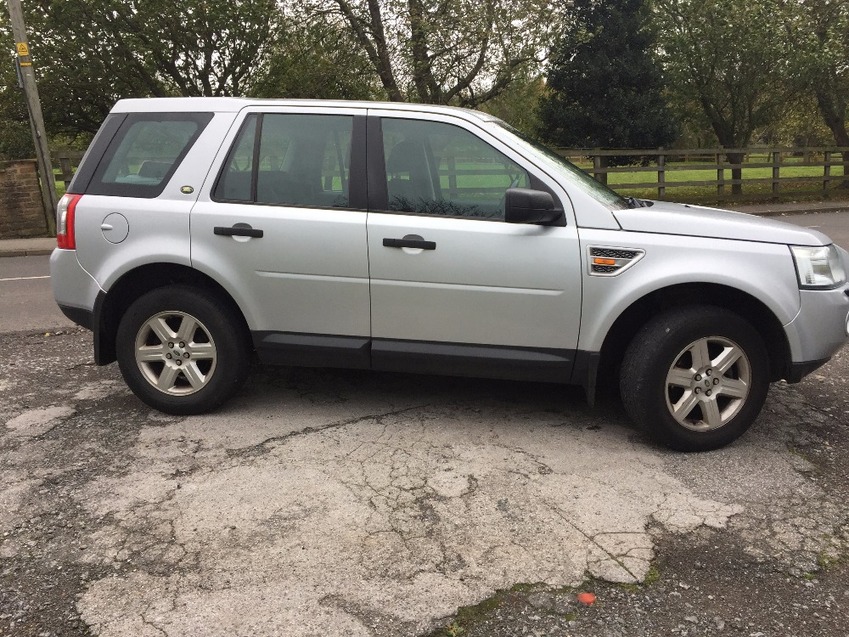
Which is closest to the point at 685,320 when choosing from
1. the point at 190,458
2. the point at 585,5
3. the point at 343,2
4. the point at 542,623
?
the point at 542,623

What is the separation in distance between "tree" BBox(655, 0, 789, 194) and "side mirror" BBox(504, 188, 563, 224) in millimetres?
16537

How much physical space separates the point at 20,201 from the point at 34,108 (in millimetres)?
2273

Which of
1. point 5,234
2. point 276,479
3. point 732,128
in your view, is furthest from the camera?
point 732,128

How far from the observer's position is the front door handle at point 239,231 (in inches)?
155

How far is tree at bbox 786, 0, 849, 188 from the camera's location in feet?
58.0

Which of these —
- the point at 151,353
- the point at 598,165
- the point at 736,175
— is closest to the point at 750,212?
the point at 736,175

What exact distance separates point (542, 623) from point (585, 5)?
62.1ft

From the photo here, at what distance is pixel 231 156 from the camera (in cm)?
407

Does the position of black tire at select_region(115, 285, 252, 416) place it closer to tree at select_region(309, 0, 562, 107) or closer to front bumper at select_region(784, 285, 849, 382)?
front bumper at select_region(784, 285, 849, 382)

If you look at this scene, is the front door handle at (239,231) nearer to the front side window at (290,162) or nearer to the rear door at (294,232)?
the rear door at (294,232)

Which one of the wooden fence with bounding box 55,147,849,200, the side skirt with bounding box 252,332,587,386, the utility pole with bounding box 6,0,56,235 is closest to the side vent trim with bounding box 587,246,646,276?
the side skirt with bounding box 252,332,587,386

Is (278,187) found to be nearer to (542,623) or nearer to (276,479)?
(276,479)

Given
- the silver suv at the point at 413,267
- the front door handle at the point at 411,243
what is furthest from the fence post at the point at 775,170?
the front door handle at the point at 411,243

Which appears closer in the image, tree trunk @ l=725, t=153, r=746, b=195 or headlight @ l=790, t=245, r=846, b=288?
headlight @ l=790, t=245, r=846, b=288
